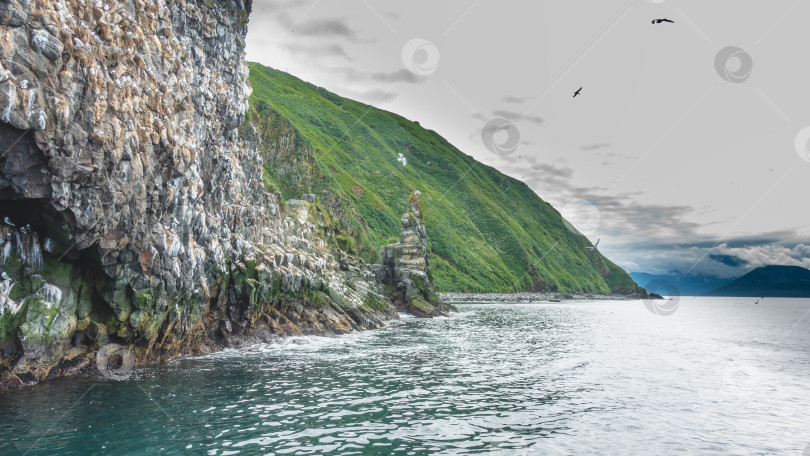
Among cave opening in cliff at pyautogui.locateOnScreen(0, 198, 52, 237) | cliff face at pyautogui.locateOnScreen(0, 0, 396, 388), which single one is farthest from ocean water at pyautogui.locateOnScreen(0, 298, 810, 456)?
cave opening in cliff at pyautogui.locateOnScreen(0, 198, 52, 237)

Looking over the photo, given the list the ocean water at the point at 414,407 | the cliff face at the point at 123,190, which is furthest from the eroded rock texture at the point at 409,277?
the ocean water at the point at 414,407

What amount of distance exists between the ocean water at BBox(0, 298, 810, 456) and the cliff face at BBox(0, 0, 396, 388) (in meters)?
3.96

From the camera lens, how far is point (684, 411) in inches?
1045

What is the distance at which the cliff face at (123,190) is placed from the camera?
84.5 ft

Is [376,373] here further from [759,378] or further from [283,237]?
[283,237]

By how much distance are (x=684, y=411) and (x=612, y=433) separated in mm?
7561

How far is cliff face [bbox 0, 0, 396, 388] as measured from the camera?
25750mm

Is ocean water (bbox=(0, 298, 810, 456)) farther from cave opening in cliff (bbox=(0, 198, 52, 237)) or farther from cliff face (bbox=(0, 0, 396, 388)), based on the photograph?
cave opening in cliff (bbox=(0, 198, 52, 237))

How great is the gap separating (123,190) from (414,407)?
77.0 feet

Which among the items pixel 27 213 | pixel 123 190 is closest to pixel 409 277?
pixel 123 190

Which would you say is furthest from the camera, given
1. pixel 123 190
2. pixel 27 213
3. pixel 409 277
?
pixel 409 277

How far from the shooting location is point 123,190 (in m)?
31.3

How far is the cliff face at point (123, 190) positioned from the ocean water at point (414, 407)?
3.96 meters

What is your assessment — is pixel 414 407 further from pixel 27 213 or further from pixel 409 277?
pixel 409 277
